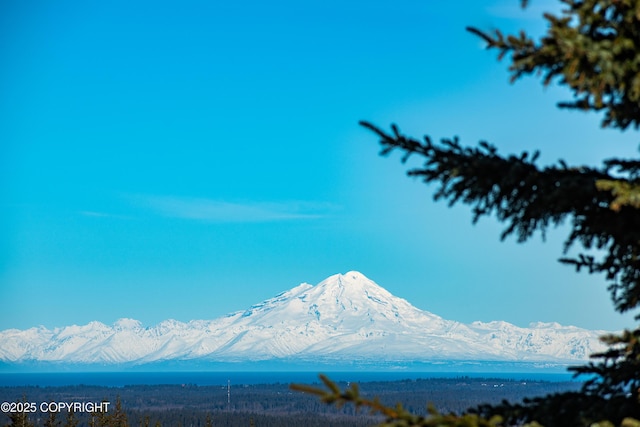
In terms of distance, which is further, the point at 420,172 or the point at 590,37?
the point at 420,172

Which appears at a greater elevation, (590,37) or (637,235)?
(590,37)

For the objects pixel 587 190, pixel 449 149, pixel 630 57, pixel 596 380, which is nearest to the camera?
pixel 630 57

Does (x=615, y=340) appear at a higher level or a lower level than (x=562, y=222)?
lower

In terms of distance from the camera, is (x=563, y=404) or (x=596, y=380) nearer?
(x=563, y=404)

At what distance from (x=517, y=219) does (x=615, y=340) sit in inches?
55.9

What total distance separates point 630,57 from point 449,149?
1804 mm

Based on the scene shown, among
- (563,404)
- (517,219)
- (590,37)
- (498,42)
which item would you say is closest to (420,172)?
(517,219)

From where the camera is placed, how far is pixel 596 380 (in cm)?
780

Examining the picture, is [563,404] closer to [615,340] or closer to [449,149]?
[615,340]

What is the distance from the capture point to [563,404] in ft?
23.6

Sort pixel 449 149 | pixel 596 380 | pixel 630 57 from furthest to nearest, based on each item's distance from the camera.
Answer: pixel 596 380 → pixel 449 149 → pixel 630 57

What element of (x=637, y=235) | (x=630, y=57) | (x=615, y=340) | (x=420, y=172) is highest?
(x=630, y=57)

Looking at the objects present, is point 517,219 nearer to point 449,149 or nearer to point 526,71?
point 449,149

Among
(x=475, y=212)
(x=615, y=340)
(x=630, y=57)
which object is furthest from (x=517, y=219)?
(x=630, y=57)
